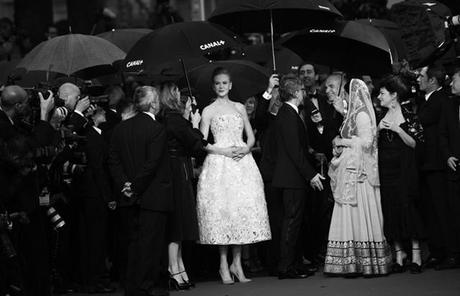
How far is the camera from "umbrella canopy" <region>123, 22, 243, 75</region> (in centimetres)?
1461

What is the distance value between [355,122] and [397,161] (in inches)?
26.4

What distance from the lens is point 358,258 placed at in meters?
13.7

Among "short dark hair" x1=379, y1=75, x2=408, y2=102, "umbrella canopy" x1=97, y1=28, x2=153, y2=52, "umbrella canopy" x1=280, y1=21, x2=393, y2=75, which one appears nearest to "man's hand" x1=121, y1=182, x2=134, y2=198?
"short dark hair" x1=379, y1=75, x2=408, y2=102

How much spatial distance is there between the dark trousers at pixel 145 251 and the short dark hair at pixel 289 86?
2.22m

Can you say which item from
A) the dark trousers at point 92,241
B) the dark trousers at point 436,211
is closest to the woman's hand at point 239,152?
the dark trousers at point 92,241

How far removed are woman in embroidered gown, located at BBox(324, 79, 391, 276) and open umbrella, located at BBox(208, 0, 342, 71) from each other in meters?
1.47

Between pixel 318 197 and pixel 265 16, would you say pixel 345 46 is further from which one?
pixel 318 197

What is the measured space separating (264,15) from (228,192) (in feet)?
8.80

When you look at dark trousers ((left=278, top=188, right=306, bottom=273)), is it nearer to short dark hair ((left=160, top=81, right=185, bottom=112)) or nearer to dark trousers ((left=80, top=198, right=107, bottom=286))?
short dark hair ((left=160, top=81, right=185, bottom=112))

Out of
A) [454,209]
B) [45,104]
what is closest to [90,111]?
[45,104]

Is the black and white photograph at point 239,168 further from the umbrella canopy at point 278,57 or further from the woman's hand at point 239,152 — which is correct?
the umbrella canopy at point 278,57

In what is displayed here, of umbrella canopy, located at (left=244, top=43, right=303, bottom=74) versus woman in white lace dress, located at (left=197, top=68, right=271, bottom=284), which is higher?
umbrella canopy, located at (left=244, top=43, right=303, bottom=74)

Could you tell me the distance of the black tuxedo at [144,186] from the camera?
12.6 meters

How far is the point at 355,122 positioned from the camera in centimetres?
1384
